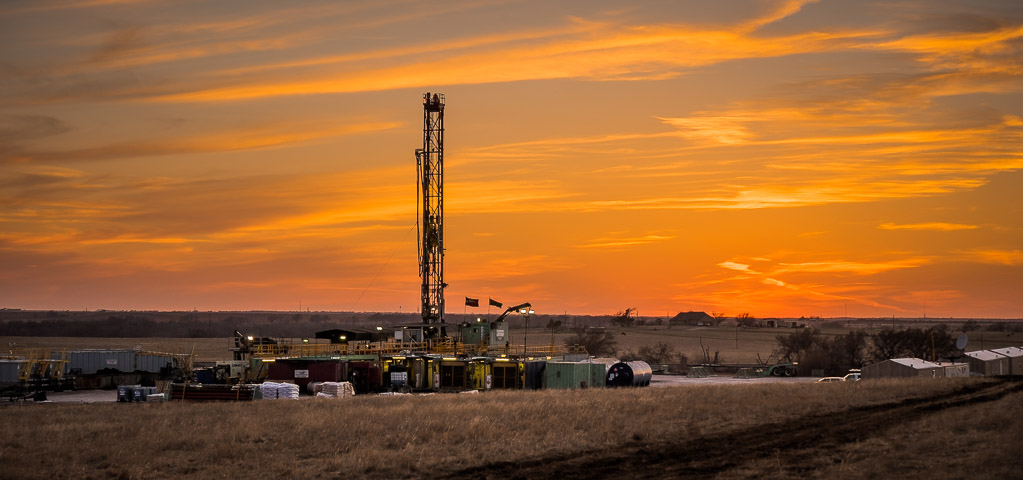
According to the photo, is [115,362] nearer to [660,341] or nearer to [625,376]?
[625,376]

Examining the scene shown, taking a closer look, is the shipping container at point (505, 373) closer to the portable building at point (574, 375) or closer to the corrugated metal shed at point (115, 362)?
the portable building at point (574, 375)

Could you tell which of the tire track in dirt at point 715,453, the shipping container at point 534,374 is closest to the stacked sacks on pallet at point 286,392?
the shipping container at point 534,374

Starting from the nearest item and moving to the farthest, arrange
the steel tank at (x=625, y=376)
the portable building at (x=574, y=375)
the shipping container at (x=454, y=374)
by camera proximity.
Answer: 1. the steel tank at (x=625, y=376)
2. the portable building at (x=574, y=375)
3. the shipping container at (x=454, y=374)

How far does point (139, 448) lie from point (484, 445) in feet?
30.9

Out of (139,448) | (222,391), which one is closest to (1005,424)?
(139,448)

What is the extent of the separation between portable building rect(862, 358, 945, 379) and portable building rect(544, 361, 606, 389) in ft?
57.4

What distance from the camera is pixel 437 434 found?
27125 millimetres

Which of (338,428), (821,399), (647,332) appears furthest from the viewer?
(647,332)

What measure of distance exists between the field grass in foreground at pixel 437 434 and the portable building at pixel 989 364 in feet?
88.2

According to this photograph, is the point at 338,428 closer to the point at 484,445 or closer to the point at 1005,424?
the point at 484,445

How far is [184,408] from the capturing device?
3656 cm

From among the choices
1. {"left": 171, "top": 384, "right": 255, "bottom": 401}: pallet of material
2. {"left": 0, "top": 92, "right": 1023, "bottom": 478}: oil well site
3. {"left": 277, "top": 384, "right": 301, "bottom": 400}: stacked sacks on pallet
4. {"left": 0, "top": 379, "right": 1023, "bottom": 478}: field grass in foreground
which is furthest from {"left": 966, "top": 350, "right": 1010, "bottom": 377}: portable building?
{"left": 171, "top": 384, "right": 255, "bottom": 401}: pallet of material

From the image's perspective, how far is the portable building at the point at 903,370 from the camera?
5544cm

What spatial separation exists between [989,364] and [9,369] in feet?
212
